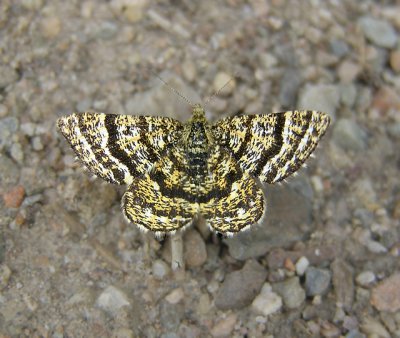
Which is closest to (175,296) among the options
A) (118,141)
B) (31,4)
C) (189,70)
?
(118,141)

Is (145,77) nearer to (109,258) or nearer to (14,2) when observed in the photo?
(14,2)

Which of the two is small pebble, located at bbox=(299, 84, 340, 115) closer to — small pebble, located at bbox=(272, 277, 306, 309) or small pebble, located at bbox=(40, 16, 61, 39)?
small pebble, located at bbox=(272, 277, 306, 309)

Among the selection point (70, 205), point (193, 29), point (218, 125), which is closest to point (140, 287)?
point (70, 205)

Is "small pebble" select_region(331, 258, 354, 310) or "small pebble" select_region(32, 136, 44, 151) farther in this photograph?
"small pebble" select_region(32, 136, 44, 151)

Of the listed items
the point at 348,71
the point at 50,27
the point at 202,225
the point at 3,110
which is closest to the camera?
the point at 202,225

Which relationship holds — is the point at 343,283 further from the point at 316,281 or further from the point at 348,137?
the point at 348,137

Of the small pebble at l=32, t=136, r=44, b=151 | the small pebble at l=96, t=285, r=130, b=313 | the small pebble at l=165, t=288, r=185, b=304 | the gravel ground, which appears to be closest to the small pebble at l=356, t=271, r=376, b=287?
the gravel ground
